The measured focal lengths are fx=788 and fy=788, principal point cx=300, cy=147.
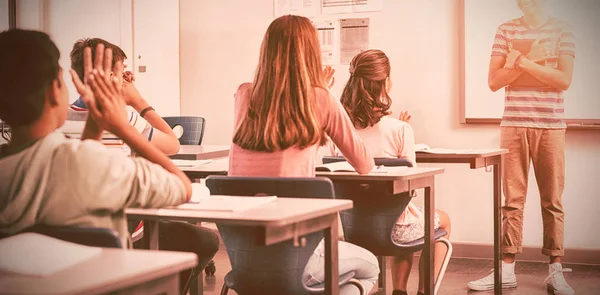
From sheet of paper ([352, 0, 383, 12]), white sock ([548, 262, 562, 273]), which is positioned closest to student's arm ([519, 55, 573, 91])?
white sock ([548, 262, 562, 273])

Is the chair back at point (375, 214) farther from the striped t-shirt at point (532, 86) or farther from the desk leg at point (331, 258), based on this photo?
the striped t-shirt at point (532, 86)

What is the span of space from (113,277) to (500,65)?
13.0 ft

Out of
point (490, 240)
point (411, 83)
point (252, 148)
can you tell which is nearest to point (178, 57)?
point (411, 83)

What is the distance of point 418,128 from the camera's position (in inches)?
222

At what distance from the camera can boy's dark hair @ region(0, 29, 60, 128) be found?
172 centimetres

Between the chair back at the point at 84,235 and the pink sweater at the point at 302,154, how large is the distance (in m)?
1.12

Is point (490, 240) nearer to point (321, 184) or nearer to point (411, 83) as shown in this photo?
point (411, 83)

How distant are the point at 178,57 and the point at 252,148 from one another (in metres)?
3.79

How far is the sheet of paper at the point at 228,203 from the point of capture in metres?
2.10

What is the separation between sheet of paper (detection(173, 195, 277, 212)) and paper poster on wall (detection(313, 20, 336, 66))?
142 inches

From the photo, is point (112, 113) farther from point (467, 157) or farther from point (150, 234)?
point (467, 157)

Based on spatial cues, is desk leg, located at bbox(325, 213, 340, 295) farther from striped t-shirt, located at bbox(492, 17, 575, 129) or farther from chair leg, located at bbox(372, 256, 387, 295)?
striped t-shirt, located at bbox(492, 17, 575, 129)

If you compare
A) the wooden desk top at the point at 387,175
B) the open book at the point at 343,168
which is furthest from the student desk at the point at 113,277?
the open book at the point at 343,168

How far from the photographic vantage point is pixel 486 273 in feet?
16.5
